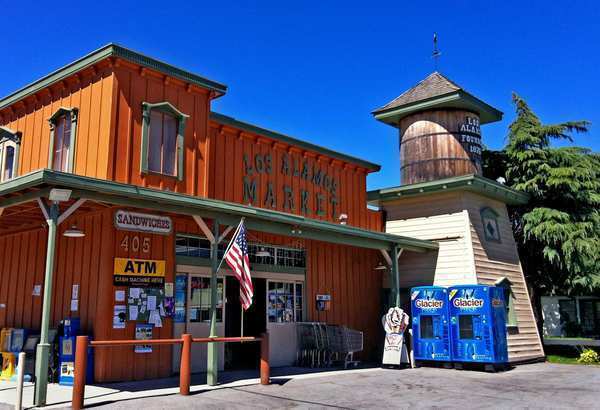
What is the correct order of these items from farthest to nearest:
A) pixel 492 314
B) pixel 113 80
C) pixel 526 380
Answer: pixel 492 314
pixel 526 380
pixel 113 80

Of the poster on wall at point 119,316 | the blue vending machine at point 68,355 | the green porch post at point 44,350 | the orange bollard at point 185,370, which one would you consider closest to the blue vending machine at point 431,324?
the orange bollard at point 185,370

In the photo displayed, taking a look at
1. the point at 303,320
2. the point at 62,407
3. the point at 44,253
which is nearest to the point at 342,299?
the point at 303,320

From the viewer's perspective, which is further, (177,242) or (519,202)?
(519,202)

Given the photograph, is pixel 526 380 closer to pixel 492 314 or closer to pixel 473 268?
pixel 492 314

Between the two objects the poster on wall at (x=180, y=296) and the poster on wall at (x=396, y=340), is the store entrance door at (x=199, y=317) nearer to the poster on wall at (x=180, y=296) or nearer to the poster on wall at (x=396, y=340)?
the poster on wall at (x=180, y=296)

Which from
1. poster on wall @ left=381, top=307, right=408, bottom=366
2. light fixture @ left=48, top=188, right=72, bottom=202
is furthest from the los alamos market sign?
light fixture @ left=48, top=188, right=72, bottom=202

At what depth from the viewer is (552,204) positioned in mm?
20453

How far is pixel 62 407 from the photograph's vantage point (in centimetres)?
858

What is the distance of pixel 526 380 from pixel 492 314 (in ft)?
6.60

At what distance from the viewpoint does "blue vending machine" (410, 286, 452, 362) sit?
49.1 feet

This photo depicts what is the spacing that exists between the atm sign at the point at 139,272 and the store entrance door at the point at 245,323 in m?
2.41

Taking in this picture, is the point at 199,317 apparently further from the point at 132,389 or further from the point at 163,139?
the point at 163,139

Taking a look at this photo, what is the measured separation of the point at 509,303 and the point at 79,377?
13163 mm

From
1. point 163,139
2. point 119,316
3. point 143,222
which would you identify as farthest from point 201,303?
point 163,139
